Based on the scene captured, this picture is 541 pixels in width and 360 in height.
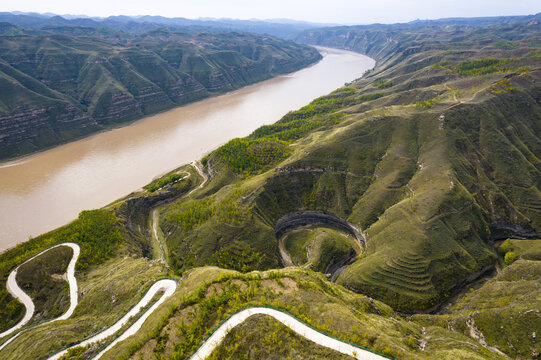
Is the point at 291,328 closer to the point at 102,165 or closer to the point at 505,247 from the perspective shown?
the point at 505,247

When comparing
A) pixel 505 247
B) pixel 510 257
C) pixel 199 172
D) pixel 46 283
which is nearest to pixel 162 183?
pixel 199 172

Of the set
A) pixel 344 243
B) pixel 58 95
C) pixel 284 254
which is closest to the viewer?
pixel 344 243

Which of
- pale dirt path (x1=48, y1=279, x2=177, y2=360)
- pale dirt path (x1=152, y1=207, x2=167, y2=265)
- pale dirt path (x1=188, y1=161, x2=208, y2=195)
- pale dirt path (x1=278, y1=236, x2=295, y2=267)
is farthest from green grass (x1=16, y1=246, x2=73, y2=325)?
pale dirt path (x1=278, y1=236, x2=295, y2=267)

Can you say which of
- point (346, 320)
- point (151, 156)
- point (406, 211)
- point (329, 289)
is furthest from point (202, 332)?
point (151, 156)

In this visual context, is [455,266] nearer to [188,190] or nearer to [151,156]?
[188,190]

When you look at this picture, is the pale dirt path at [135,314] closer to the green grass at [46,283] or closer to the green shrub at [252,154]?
the green grass at [46,283]
